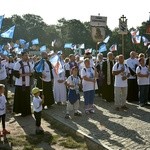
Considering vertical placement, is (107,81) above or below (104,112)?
above

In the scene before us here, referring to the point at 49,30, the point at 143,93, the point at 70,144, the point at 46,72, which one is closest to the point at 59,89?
the point at 46,72

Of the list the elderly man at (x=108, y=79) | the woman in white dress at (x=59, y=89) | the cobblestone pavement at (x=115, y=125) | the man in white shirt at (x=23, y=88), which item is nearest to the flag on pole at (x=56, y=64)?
the man in white shirt at (x=23, y=88)

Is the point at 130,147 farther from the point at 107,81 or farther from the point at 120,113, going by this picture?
the point at 107,81

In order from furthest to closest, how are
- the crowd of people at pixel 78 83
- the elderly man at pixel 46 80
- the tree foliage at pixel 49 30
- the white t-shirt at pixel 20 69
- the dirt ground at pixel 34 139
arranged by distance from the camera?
the tree foliage at pixel 49 30, the elderly man at pixel 46 80, the white t-shirt at pixel 20 69, the crowd of people at pixel 78 83, the dirt ground at pixel 34 139

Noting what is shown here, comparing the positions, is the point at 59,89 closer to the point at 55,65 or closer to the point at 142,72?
the point at 55,65

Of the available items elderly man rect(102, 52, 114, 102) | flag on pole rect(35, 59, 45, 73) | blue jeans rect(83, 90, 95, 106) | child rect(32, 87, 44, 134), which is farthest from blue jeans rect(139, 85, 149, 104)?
child rect(32, 87, 44, 134)

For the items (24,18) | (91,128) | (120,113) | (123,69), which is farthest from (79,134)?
(24,18)

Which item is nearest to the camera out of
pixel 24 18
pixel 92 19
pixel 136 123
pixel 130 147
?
pixel 130 147

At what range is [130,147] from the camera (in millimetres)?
8688

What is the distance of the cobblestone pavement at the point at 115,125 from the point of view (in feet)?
29.9

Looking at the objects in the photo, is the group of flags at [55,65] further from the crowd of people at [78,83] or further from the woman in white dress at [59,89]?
the woman in white dress at [59,89]

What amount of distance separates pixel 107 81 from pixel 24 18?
122m

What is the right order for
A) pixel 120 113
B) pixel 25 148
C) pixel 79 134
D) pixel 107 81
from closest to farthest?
pixel 25 148
pixel 79 134
pixel 120 113
pixel 107 81

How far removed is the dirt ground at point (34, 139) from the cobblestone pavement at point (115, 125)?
0.47m
